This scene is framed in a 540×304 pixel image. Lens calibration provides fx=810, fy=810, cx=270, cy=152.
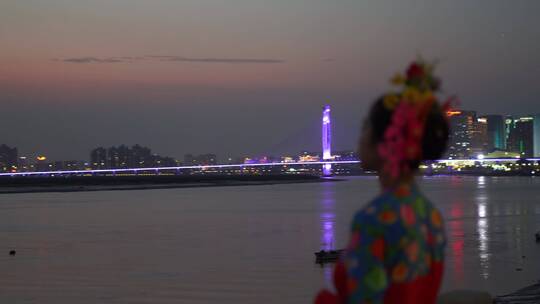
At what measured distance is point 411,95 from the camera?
181 cm

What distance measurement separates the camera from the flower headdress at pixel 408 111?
1.79 metres

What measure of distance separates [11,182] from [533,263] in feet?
288

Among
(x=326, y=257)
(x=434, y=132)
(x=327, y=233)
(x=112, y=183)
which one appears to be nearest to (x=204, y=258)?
(x=326, y=257)

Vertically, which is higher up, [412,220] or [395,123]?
[395,123]

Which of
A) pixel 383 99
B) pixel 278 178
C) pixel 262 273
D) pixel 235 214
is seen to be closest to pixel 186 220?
pixel 235 214

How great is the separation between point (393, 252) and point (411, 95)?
1.16 ft

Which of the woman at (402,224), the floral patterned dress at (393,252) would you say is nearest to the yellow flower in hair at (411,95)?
the woman at (402,224)

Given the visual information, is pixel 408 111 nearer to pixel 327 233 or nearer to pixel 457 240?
pixel 457 240

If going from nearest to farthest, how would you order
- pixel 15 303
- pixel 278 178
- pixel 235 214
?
pixel 15 303 < pixel 235 214 < pixel 278 178

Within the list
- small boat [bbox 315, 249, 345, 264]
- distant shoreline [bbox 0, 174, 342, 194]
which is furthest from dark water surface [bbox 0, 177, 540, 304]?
distant shoreline [bbox 0, 174, 342, 194]

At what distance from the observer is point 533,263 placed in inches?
623

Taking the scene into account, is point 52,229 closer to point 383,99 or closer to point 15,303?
point 15,303

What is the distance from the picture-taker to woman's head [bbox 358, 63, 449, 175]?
1791 millimetres

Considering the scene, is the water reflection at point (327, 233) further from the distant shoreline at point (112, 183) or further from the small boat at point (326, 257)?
the distant shoreline at point (112, 183)
